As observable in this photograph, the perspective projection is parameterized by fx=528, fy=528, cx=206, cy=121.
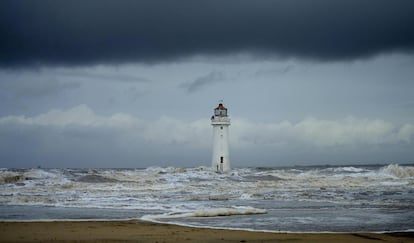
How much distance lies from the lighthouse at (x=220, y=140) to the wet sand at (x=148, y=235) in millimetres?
30285

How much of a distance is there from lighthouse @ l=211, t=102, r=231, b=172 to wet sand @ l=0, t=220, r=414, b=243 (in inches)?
1192

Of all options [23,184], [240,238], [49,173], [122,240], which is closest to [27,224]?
[122,240]

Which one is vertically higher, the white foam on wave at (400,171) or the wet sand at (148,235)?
the white foam on wave at (400,171)

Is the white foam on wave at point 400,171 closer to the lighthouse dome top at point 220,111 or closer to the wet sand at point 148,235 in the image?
the lighthouse dome top at point 220,111

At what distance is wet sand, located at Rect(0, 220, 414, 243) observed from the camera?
35.8ft

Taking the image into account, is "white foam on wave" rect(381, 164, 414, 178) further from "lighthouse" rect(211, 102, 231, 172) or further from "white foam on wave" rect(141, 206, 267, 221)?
"white foam on wave" rect(141, 206, 267, 221)

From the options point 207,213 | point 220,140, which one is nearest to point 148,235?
point 207,213

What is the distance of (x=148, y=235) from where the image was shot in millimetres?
11555

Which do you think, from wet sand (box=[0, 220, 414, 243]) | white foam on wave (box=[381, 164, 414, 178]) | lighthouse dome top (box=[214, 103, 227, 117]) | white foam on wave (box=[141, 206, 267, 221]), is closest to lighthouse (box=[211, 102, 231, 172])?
lighthouse dome top (box=[214, 103, 227, 117])

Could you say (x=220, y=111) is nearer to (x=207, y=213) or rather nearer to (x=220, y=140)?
(x=220, y=140)

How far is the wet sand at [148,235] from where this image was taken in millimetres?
10922

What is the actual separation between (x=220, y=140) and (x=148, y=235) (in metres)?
32.6

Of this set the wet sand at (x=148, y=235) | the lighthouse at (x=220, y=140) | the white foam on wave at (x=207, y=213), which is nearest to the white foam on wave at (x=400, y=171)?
the lighthouse at (x=220, y=140)

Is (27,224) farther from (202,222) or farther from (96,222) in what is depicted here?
(202,222)
